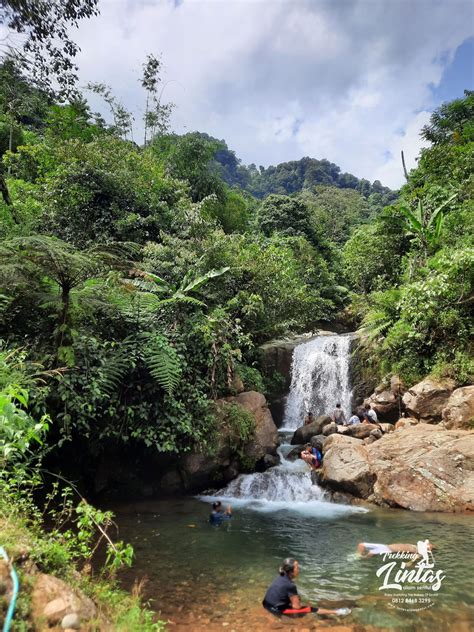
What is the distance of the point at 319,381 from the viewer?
15461 millimetres

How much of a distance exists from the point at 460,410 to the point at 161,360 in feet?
24.5

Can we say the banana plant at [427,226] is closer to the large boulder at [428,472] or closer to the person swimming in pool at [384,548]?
the large boulder at [428,472]

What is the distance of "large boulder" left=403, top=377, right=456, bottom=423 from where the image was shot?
10953mm

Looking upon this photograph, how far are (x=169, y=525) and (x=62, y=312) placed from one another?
15.1 ft

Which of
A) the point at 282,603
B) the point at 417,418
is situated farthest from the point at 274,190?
the point at 282,603

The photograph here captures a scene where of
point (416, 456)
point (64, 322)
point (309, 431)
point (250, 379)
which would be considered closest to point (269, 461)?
point (309, 431)

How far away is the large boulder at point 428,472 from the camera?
27.6ft

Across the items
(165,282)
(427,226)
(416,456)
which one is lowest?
(416,456)

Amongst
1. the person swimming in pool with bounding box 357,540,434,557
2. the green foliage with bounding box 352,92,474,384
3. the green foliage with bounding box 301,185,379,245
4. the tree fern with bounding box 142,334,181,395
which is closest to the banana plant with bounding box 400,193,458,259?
the green foliage with bounding box 352,92,474,384

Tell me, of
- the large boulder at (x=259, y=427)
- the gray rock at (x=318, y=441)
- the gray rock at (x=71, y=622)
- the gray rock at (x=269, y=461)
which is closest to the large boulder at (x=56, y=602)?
the gray rock at (x=71, y=622)

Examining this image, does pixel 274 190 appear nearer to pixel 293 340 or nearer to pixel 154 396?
pixel 293 340

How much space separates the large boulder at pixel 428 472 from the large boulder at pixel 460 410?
0.35 meters

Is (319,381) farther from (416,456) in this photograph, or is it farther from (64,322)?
(64,322)

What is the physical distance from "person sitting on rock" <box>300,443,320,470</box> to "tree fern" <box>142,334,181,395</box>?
4851 mm
